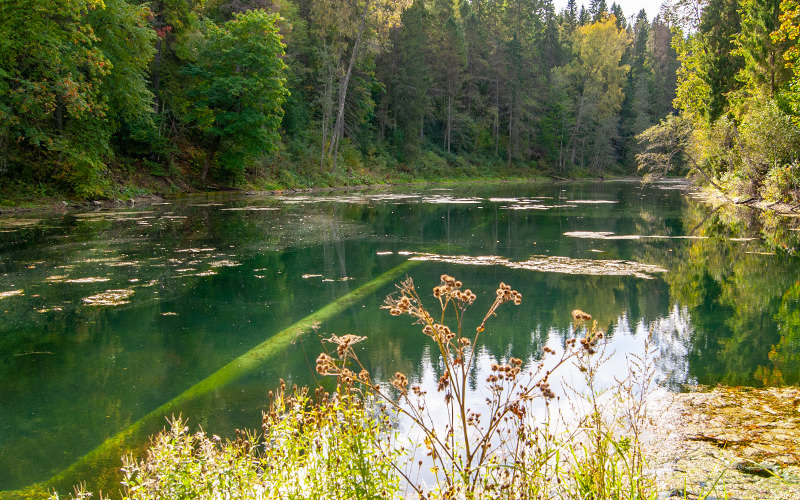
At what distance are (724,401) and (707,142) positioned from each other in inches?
1031

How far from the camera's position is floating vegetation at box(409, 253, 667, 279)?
10008 mm

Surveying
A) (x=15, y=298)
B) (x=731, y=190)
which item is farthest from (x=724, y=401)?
(x=731, y=190)

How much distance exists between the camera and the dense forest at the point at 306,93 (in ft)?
64.2

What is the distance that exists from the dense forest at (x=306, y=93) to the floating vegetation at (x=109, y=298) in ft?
42.0

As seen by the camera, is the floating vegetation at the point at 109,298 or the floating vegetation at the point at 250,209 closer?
the floating vegetation at the point at 109,298

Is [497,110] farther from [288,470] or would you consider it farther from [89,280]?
[288,470]

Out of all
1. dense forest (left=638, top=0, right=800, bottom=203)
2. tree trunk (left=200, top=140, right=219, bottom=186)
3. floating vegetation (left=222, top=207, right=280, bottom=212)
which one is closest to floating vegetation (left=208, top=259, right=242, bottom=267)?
floating vegetation (left=222, top=207, right=280, bottom=212)

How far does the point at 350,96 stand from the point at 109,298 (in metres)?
33.6

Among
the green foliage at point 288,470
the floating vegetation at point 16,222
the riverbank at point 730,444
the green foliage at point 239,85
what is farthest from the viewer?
the green foliage at point 239,85

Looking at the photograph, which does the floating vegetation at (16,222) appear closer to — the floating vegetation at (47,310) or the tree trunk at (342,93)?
the floating vegetation at (47,310)

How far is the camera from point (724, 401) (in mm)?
4566

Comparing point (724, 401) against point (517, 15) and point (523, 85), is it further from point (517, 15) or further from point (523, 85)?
point (517, 15)

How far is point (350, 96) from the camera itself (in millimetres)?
39594

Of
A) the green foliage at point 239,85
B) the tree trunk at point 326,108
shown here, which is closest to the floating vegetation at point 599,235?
the green foliage at point 239,85
